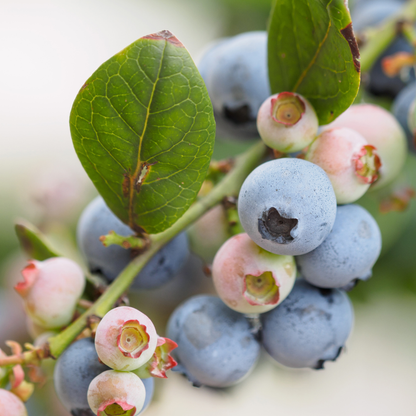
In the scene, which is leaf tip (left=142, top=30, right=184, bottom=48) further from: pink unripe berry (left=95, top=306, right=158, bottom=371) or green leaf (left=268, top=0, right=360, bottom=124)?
pink unripe berry (left=95, top=306, right=158, bottom=371)

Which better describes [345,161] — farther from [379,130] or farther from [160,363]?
[160,363]

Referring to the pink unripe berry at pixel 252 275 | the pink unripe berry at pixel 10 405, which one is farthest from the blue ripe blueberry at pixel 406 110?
the pink unripe berry at pixel 10 405

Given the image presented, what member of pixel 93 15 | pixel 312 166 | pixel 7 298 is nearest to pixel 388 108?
pixel 312 166

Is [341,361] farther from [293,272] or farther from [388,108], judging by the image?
[293,272]

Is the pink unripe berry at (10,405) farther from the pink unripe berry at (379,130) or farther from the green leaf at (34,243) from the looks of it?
the pink unripe berry at (379,130)

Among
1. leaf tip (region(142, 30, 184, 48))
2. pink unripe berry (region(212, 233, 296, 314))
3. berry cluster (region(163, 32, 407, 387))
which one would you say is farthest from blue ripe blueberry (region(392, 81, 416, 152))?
leaf tip (region(142, 30, 184, 48))

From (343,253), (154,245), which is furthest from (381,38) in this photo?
(154,245)
